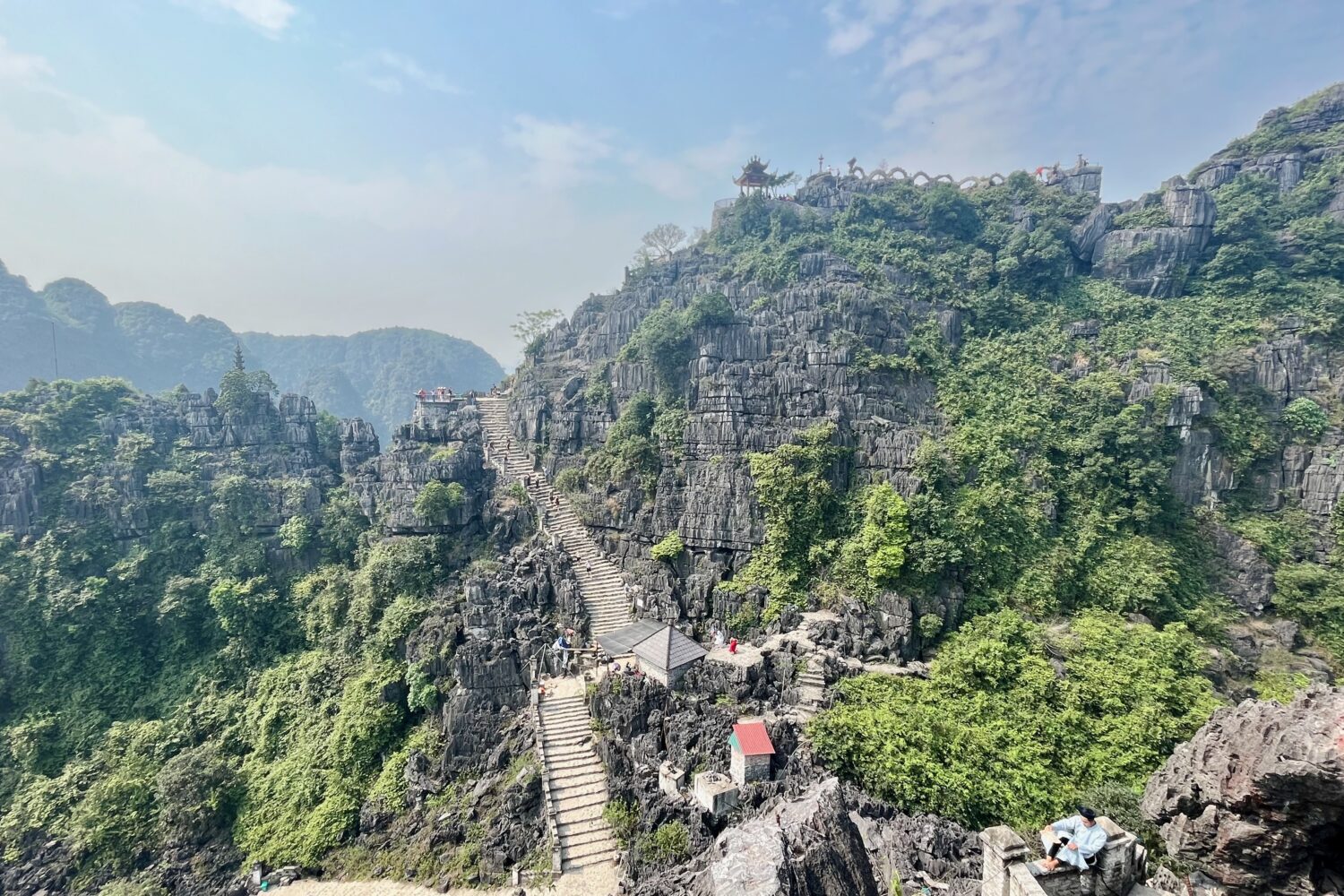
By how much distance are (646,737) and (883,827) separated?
7921 millimetres

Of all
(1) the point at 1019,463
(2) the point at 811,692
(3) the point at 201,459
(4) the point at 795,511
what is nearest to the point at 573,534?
(4) the point at 795,511

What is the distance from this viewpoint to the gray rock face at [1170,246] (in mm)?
36031

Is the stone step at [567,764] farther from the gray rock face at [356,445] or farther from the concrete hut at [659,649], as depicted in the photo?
the gray rock face at [356,445]

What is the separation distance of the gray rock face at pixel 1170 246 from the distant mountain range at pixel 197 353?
103 m

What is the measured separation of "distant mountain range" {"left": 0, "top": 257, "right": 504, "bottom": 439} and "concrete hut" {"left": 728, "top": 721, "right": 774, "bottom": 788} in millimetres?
85985

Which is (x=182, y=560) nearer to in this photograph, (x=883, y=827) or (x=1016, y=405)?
(x=883, y=827)

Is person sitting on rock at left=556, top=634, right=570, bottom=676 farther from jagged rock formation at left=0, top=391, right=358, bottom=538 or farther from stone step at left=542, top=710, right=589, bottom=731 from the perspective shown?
jagged rock formation at left=0, top=391, right=358, bottom=538

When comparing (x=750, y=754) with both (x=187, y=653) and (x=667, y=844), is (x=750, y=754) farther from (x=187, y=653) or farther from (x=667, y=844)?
(x=187, y=653)

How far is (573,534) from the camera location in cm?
3091

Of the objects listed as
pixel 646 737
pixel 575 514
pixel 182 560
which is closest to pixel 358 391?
pixel 182 560

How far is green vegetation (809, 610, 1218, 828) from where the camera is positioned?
16797 mm

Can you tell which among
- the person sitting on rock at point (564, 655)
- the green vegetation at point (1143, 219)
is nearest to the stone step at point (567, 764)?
the person sitting on rock at point (564, 655)

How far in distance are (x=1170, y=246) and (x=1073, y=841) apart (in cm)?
4161

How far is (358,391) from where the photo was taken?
390 feet
